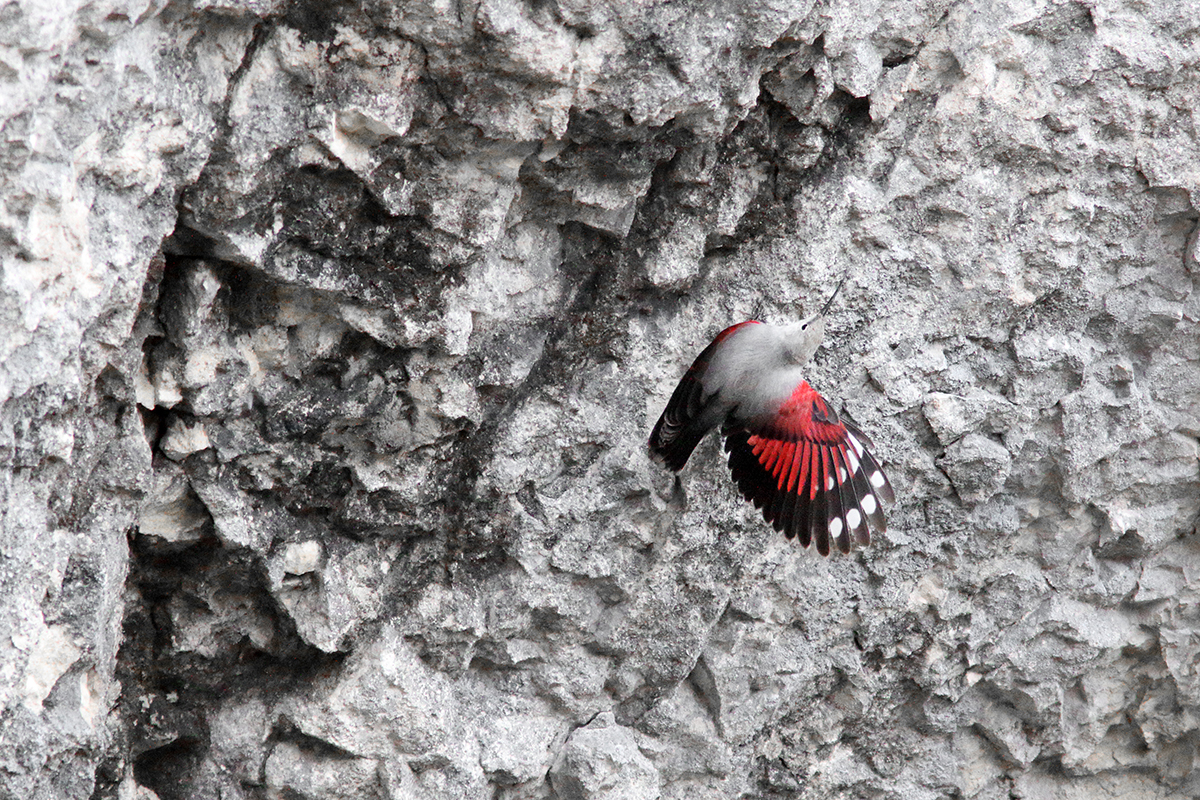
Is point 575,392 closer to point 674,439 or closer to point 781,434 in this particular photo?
point 674,439

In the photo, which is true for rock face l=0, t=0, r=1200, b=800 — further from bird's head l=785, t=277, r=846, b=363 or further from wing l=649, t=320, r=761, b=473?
bird's head l=785, t=277, r=846, b=363

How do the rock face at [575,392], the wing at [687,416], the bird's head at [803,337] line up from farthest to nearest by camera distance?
the wing at [687,416] < the bird's head at [803,337] < the rock face at [575,392]

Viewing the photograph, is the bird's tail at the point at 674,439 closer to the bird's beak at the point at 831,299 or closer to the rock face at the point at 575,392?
the rock face at the point at 575,392

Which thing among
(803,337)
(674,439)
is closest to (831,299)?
(803,337)

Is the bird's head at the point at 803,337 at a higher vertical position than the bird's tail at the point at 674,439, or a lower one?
higher

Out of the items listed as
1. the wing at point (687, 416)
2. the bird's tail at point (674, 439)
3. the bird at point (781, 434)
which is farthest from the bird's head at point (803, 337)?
the bird's tail at point (674, 439)

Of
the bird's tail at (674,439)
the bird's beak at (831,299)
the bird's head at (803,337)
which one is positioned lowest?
the bird's tail at (674,439)

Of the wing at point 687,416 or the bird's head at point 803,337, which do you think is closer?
the bird's head at point 803,337
